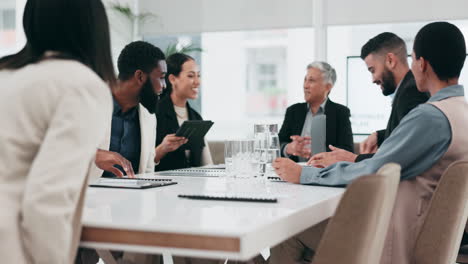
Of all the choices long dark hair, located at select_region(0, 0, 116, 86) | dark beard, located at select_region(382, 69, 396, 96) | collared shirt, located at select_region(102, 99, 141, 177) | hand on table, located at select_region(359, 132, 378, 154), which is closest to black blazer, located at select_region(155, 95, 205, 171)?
collared shirt, located at select_region(102, 99, 141, 177)

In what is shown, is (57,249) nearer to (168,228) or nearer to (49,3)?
(168,228)

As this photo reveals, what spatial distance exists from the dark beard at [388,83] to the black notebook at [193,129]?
1.09 m

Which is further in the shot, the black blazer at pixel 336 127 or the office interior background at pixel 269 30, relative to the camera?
the office interior background at pixel 269 30

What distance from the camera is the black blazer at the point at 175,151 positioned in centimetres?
455

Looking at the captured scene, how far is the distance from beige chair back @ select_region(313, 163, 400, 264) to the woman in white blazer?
69 centimetres

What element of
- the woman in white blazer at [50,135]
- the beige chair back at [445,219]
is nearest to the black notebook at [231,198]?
the woman in white blazer at [50,135]

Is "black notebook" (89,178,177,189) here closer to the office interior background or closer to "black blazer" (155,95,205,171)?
"black blazer" (155,95,205,171)

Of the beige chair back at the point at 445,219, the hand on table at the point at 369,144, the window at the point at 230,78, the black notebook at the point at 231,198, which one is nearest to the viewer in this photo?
the black notebook at the point at 231,198

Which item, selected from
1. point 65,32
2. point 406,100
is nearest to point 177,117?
point 406,100

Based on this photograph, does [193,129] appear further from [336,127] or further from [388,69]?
[336,127]

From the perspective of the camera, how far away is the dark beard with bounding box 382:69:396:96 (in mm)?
4059

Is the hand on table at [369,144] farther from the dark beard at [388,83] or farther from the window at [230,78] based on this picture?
the window at [230,78]

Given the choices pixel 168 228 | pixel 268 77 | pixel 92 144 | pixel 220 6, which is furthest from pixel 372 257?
pixel 268 77

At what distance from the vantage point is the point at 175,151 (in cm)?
455
